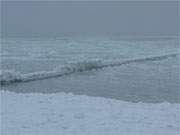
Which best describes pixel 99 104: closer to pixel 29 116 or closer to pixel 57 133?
pixel 29 116

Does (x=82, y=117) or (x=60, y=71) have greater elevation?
(x=82, y=117)

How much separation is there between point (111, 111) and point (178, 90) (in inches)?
433

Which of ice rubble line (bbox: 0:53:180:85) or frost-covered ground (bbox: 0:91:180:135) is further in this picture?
ice rubble line (bbox: 0:53:180:85)

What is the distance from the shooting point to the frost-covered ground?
29.8 feet

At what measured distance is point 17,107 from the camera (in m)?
11.4

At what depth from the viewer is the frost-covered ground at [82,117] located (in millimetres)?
9086

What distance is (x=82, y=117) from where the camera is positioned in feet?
33.5

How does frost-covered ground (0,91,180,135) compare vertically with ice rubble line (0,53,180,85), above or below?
above

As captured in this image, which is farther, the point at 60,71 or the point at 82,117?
the point at 60,71

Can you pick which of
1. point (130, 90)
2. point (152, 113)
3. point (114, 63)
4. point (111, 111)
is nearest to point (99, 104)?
point (111, 111)

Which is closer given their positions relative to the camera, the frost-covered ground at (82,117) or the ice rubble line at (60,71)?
the frost-covered ground at (82,117)

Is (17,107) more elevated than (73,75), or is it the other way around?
(17,107)

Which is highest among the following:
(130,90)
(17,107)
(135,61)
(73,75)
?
(17,107)

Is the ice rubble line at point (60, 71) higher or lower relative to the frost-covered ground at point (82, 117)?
lower
